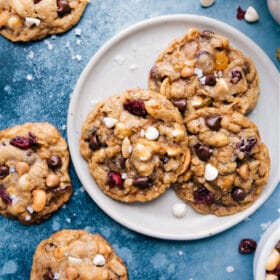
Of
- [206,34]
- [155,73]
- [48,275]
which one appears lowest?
[48,275]

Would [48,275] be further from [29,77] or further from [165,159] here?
[29,77]

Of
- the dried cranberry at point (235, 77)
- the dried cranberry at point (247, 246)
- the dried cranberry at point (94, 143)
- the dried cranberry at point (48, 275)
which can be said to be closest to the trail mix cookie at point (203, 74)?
the dried cranberry at point (235, 77)

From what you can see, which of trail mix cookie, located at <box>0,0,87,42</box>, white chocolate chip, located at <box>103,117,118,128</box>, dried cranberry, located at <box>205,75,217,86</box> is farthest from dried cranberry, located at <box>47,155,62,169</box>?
dried cranberry, located at <box>205,75,217,86</box>

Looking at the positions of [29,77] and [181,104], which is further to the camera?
[29,77]

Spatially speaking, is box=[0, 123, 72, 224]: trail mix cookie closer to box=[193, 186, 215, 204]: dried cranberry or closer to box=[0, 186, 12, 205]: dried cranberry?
box=[0, 186, 12, 205]: dried cranberry

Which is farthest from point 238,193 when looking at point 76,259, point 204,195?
point 76,259

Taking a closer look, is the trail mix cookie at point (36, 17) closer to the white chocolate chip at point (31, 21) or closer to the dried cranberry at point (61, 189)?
the white chocolate chip at point (31, 21)

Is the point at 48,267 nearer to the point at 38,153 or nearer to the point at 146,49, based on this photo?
the point at 38,153
